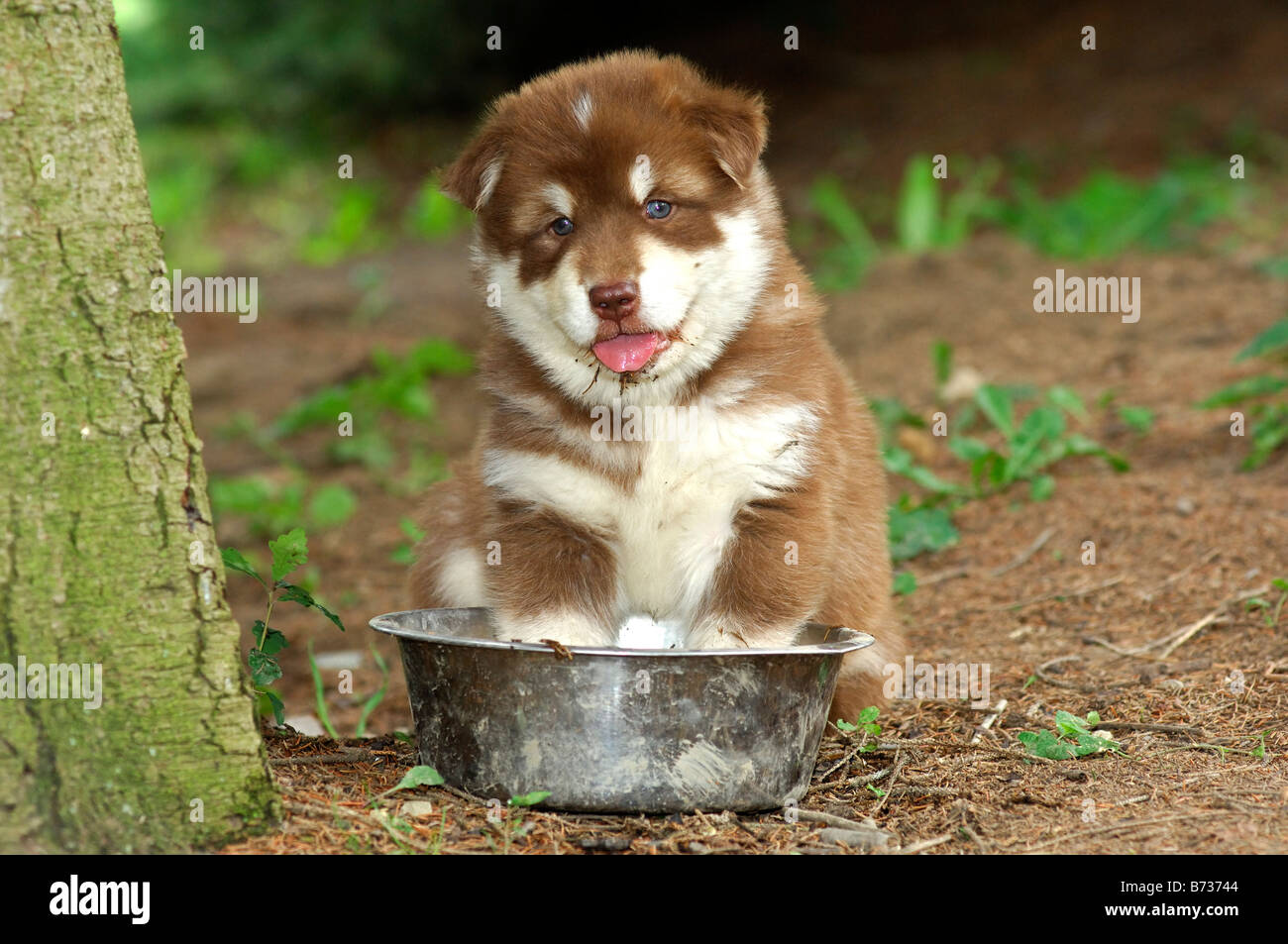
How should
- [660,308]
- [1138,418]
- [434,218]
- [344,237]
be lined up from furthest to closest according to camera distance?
1. [434,218]
2. [344,237]
3. [1138,418]
4. [660,308]

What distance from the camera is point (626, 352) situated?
11.4ft

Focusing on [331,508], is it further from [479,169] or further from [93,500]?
[93,500]

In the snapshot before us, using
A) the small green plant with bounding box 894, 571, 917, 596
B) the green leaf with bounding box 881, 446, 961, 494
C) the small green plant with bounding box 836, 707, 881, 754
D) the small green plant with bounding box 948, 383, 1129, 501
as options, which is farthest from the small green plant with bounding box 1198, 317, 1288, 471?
the small green plant with bounding box 836, 707, 881, 754

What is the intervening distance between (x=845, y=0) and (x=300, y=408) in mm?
9933

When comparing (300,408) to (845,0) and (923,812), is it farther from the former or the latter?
(845,0)

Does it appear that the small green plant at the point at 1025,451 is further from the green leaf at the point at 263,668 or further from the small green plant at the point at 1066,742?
the green leaf at the point at 263,668

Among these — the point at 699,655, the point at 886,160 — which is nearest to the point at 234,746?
the point at 699,655

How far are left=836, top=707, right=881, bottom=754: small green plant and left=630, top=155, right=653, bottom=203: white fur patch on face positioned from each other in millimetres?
1570

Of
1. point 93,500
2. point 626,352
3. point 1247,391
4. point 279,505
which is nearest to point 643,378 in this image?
point 626,352

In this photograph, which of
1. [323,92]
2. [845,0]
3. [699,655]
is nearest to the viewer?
[699,655]

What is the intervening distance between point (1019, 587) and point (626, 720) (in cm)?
247

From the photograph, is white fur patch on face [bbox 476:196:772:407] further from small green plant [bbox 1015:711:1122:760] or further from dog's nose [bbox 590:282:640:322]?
small green plant [bbox 1015:711:1122:760]

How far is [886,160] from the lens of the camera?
1302cm
